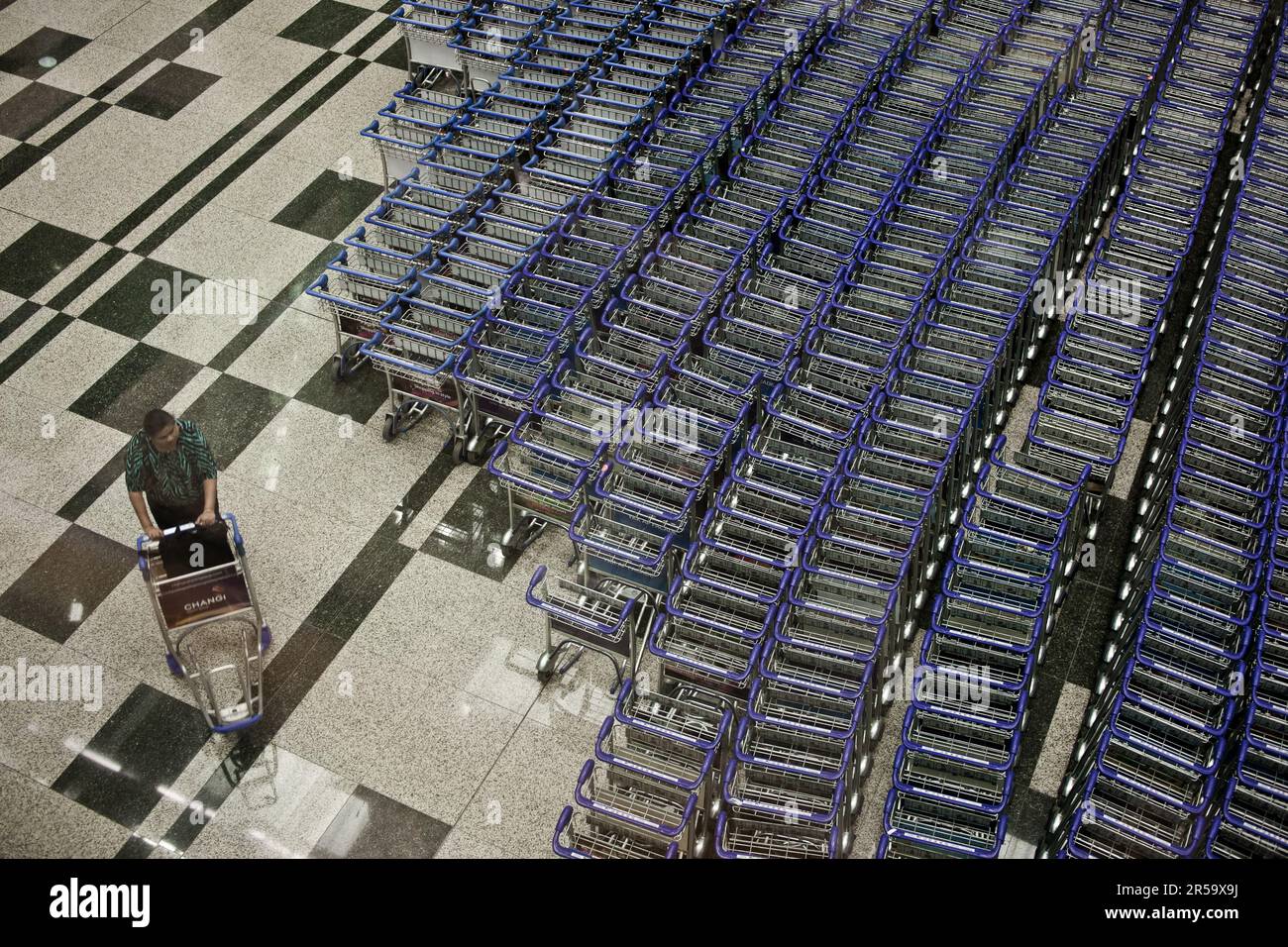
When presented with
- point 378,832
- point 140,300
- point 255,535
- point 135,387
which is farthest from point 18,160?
point 378,832

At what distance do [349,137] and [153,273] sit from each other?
2.06 metres

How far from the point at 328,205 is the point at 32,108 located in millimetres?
2962

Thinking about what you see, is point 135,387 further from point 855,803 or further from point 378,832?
point 855,803

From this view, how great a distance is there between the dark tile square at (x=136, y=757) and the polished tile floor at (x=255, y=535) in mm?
12

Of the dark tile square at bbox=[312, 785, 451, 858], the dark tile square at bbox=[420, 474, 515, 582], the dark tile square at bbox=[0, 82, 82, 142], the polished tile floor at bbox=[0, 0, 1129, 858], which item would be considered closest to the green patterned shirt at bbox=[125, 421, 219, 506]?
the polished tile floor at bbox=[0, 0, 1129, 858]

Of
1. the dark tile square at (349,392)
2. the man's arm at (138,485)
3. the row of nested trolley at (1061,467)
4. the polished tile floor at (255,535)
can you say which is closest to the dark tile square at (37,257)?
the polished tile floor at (255,535)

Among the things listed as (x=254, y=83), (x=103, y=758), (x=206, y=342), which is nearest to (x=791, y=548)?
(x=103, y=758)

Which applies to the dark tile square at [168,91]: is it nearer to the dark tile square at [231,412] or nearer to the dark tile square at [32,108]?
the dark tile square at [32,108]

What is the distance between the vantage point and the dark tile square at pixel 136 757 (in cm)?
644

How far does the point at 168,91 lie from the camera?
35.7ft

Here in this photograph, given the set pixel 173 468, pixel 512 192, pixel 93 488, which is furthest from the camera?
pixel 512 192

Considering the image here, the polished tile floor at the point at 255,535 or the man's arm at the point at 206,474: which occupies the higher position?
the man's arm at the point at 206,474

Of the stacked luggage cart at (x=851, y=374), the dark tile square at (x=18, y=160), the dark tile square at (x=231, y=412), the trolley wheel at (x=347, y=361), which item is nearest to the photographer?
the stacked luggage cart at (x=851, y=374)

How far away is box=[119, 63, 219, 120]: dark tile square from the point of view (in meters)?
10.7
